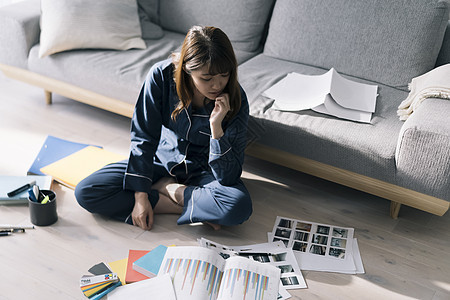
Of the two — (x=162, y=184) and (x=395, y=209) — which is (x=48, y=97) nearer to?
(x=162, y=184)

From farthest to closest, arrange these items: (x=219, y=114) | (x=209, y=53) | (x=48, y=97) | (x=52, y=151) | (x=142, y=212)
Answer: (x=48, y=97) → (x=52, y=151) → (x=142, y=212) → (x=219, y=114) → (x=209, y=53)

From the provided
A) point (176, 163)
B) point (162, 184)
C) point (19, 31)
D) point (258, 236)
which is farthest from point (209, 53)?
point (19, 31)

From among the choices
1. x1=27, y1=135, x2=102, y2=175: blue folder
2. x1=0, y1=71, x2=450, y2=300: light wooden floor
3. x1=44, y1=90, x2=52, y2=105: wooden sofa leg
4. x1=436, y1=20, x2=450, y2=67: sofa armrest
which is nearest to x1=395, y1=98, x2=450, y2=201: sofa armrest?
x1=0, y1=71, x2=450, y2=300: light wooden floor

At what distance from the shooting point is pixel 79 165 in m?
2.46

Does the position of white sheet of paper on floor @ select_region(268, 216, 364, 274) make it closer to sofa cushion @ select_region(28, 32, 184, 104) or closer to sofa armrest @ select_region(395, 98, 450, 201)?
sofa armrest @ select_region(395, 98, 450, 201)

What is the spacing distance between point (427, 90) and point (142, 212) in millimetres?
1323

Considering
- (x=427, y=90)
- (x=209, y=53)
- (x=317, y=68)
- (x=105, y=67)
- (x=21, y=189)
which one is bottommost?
(x=21, y=189)

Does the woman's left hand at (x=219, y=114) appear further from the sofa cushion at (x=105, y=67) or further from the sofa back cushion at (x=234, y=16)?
the sofa back cushion at (x=234, y=16)

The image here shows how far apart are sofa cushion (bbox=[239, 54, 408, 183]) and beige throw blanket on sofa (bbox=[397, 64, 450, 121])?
0.18 ft

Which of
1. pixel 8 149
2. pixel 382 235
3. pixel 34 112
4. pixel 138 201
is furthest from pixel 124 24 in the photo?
pixel 382 235

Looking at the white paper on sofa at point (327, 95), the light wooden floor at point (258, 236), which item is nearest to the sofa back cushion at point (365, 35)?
the white paper on sofa at point (327, 95)

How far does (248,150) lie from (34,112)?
1.32m

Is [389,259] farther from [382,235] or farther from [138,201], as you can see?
[138,201]

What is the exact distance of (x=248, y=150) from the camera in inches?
98.3
